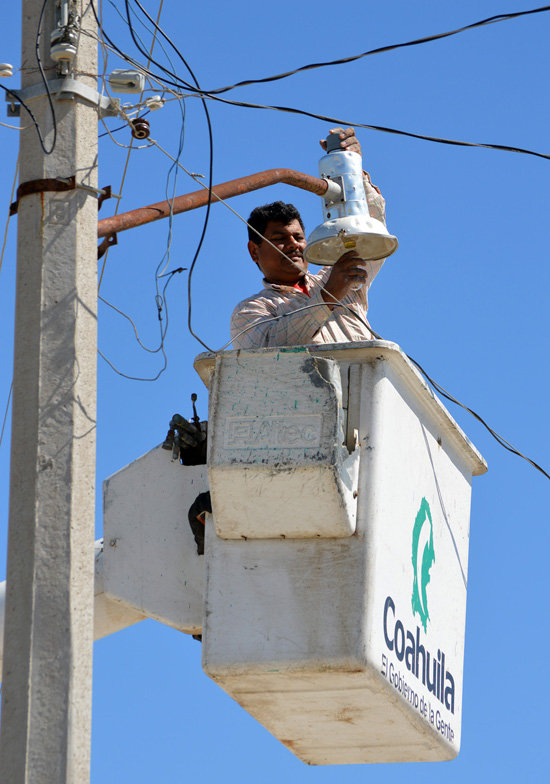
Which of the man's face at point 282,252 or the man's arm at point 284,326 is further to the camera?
the man's face at point 282,252

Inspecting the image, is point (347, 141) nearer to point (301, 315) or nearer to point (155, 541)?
point (301, 315)

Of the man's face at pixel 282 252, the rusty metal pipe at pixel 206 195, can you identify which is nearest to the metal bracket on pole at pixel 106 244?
the rusty metal pipe at pixel 206 195

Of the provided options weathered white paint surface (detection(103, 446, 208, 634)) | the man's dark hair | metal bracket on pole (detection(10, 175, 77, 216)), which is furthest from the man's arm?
metal bracket on pole (detection(10, 175, 77, 216))

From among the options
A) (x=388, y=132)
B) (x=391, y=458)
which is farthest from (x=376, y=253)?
(x=391, y=458)

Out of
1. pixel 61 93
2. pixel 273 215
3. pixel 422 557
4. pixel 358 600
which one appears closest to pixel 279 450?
pixel 358 600

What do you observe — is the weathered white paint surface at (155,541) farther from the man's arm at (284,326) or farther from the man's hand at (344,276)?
the man's hand at (344,276)

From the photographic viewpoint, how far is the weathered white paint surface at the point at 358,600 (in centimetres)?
511

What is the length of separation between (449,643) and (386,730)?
536 mm

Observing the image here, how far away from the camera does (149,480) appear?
19.1 ft

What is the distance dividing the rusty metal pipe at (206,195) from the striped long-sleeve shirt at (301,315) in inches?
16.1

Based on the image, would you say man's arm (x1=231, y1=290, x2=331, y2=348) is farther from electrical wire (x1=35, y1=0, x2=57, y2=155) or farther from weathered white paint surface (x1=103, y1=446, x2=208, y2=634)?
electrical wire (x1=35, y1=0, x2=57, y2=155)

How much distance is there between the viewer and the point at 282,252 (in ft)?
21.3

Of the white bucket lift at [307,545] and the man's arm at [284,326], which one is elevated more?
the man's arm at [284,326]

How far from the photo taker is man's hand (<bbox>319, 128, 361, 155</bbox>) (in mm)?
6508
